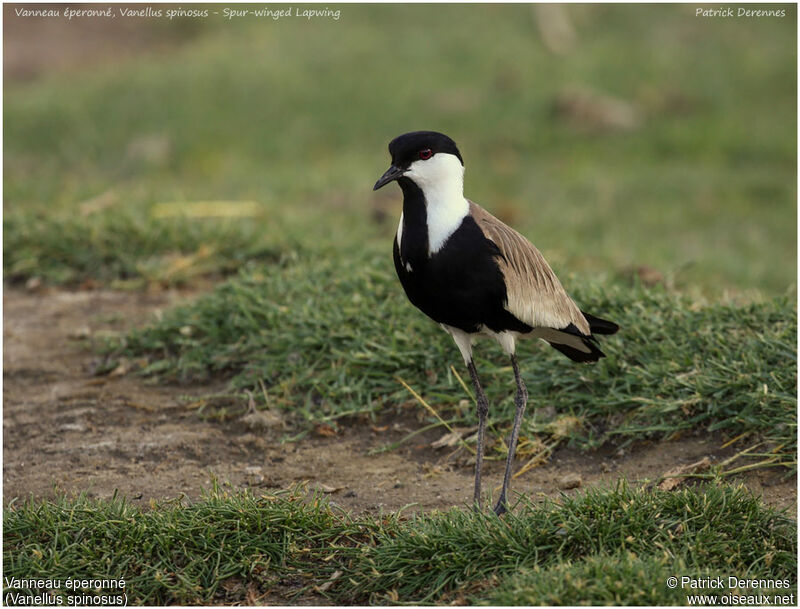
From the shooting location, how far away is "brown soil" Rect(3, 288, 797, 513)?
3.99 metres

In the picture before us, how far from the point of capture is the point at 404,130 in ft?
32.8

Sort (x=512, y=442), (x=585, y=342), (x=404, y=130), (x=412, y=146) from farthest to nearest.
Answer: (x=404, y=130) < (x=585, y=342) < (x=512, y=442) < (x=412, y=146)

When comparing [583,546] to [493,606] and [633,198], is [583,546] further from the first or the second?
[633,198]

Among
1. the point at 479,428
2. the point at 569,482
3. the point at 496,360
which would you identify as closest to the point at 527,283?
the point at 479,428

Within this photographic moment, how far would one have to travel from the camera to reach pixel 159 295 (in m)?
5.93

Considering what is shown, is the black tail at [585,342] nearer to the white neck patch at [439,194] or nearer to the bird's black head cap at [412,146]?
the white neck patch at [439,194]

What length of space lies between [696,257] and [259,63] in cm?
579

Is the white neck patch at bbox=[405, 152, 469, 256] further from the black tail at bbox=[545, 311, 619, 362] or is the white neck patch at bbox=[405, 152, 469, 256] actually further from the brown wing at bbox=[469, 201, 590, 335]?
the black tail at bbox=[545, 311, 619, 362]

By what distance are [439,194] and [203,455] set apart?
169 cm

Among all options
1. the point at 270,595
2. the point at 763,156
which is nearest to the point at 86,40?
the point at 763,156

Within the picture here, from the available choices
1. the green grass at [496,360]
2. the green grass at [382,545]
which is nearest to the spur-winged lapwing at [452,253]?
the green grass at [382,545]

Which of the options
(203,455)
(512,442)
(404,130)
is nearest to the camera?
(512,442)

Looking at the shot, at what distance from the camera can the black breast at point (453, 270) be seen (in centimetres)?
341

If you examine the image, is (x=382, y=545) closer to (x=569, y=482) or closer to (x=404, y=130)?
(x=569, y=482)
